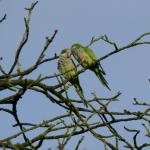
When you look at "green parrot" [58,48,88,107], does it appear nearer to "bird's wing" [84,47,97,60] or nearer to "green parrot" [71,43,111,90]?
"green parrot" [71,43,111,90]

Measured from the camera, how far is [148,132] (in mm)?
5688

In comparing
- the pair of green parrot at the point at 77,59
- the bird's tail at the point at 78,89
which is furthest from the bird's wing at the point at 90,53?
the bird's tail at the point at 78,89

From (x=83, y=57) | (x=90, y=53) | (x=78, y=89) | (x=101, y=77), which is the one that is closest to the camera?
(x=78, y=89)

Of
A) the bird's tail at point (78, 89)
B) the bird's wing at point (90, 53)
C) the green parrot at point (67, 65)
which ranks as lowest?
the bird's tail at point (78, 89)

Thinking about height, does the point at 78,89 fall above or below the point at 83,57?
below

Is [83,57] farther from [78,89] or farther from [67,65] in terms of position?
[78,89]

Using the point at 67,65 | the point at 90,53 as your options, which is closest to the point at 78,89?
the point at 67,65

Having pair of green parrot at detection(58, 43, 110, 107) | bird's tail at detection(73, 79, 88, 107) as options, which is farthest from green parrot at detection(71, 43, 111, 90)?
bird's tail at detection(73, 79, 88, 107)

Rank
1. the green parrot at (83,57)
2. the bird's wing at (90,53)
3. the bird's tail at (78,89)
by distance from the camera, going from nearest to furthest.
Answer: the bird's tail at (78,89) → the green parrot at (83,57) → the bird's wing at (90,53)

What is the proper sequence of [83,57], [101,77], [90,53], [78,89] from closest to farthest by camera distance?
[78,89]
[83,57]
[101,77]
[90,53]

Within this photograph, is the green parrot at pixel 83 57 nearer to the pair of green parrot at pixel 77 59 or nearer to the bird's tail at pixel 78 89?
the pair of green parrot at pixel 77 59

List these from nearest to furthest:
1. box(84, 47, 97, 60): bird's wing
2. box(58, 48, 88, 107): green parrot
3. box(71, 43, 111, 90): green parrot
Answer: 1. box(58, 48, 88, 107): green parrot
2. box(71, 43, 111, 90): green parrot
3. box(84, 47, 97, 60): bird's wing

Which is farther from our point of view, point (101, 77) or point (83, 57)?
point (101, 77)

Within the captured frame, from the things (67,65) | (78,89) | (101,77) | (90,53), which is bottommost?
(78,89)
